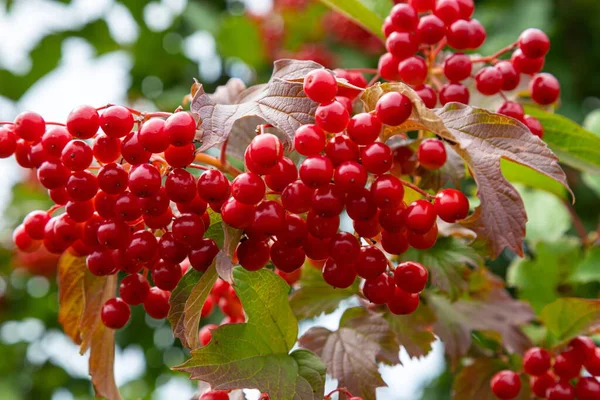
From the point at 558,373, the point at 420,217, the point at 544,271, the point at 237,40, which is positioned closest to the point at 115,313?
the point at 420,217

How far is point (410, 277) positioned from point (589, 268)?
976 millimetres

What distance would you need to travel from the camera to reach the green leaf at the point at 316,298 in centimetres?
143

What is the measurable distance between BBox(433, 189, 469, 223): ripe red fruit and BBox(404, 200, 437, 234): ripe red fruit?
0.5 inches

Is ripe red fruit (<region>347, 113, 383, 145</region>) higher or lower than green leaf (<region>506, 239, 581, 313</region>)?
higher

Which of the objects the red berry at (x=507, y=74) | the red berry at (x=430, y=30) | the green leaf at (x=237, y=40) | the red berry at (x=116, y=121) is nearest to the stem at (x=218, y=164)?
the red berry at (x=116, y=121)

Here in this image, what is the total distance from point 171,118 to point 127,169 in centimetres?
18

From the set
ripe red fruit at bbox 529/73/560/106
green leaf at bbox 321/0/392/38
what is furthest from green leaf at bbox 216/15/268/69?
ripe red fruit at bbox 529/73/560/106

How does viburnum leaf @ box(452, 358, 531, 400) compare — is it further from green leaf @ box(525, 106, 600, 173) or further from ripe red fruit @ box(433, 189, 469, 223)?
ripe red fruit @ box(433, 189, 469, 223)

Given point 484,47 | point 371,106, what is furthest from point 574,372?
point 484,47

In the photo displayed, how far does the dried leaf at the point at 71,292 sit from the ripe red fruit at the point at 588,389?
1.05 meters

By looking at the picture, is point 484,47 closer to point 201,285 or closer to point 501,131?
point 501,131

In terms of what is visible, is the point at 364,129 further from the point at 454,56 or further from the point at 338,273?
the point at 454,56

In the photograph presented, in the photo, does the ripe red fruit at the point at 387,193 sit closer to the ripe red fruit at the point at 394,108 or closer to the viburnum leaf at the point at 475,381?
the ripe red fruit at the point at 394,108

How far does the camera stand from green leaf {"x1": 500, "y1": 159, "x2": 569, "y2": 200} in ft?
5.42
